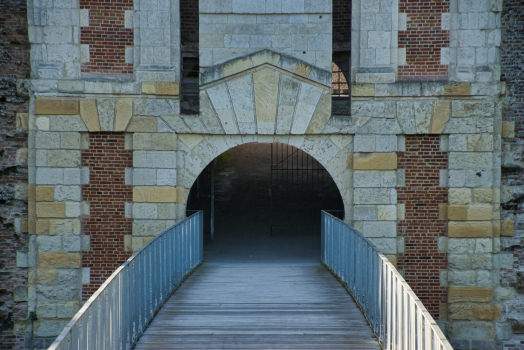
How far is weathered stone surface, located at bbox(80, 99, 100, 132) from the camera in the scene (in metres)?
8.95

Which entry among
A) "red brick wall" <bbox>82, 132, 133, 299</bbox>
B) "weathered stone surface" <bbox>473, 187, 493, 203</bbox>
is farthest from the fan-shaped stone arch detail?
"weathered stone surface" <bbox>473, 187, 493, 203</bbox>

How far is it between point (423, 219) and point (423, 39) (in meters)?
3.00

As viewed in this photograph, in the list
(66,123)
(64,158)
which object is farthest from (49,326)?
(66,123)

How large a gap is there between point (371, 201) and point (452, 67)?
8.46ft

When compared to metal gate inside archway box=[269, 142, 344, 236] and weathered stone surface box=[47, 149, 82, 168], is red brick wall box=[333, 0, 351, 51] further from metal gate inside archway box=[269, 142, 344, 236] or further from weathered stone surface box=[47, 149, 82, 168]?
weathered stone surface box=[47, 149, 82, 168]

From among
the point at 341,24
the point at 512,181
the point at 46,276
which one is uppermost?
the point at 341,24

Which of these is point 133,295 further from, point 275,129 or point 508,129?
point 508,129

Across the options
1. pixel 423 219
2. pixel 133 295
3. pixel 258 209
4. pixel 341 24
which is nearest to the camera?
pixel 133 295

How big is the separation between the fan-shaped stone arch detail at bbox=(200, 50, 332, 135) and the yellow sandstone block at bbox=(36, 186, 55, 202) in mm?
2762

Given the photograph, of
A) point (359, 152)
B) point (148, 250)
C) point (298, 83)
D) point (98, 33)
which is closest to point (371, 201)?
point (359, 152)

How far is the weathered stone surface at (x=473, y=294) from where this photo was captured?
9070mm

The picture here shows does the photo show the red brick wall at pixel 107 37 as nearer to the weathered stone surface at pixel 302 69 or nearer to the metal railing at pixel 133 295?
the weathered stone surface at pixel 302 69

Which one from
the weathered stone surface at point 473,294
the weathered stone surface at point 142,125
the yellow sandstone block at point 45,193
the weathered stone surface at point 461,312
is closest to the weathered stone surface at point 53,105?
the weathered stone surface at point 142,125

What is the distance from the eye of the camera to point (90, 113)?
8969 millimetres
